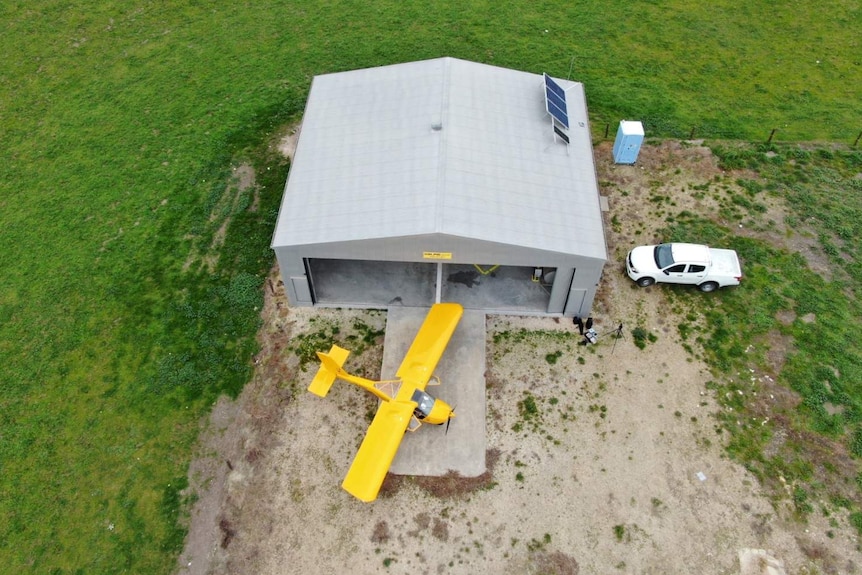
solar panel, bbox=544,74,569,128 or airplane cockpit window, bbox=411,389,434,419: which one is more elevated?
solar panel, bbox=544,74,569,128

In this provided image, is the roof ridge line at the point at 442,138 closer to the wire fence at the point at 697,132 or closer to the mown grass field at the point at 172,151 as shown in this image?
the mown grass field at the point at 172,151

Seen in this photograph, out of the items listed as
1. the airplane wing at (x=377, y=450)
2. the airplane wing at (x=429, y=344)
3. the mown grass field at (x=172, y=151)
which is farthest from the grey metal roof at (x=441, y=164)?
the airplane wing at (x=377, y=450)

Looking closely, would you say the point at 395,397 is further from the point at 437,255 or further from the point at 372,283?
the point at 372,283

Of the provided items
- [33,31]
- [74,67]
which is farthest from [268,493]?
[33,31]

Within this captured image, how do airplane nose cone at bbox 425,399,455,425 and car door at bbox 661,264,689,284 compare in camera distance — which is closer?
airplane nose cone at bbox 425,399,455,425

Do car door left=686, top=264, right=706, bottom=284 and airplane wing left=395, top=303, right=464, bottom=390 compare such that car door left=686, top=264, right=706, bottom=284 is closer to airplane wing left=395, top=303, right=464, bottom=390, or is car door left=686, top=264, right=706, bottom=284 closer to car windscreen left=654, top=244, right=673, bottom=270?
A: car windscreen left=654, top=244, right=673, bottom=270

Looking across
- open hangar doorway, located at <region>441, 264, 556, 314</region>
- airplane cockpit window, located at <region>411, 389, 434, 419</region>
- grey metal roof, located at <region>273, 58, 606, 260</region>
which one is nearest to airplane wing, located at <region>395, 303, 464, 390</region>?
airplane cockpit window, located at <region>411, 389, 434, 419</region>

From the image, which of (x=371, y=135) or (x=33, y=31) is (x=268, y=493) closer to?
(x=371, y=135)
